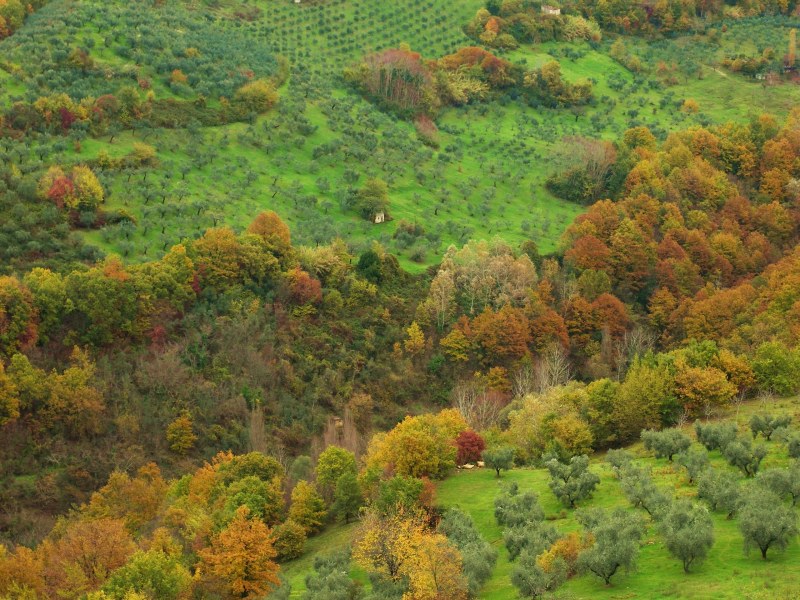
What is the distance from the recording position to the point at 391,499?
60781 mm

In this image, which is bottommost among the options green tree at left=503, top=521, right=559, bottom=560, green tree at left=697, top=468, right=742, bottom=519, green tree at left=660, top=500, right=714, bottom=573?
green tree at left=503, top=521, right=559, bottom=560

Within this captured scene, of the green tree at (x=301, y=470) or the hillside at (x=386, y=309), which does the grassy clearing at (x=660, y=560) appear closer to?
the hillside at (x=386, y=309)

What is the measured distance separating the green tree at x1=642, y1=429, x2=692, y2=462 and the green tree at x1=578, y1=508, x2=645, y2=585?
1570 cm

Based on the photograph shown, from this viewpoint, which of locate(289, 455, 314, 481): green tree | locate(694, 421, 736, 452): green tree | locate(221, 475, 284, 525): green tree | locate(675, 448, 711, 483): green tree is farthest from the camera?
locate(289, 455, 314, 481): green tree

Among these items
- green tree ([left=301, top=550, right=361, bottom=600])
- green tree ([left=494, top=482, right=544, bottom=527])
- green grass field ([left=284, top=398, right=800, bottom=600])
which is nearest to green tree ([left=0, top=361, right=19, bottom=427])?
green grass field ([left=284, top=398, right=800, bottom=600])

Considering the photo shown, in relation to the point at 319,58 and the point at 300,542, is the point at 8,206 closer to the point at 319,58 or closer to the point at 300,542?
the point at 300,542

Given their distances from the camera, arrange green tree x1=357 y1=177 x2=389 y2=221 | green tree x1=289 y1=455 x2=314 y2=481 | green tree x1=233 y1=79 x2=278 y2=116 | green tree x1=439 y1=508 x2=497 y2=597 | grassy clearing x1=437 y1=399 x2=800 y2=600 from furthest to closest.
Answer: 1. green tree x1=233 y1=79 x2=278 y2=116
2. green tree x1=357 y1=177 x2=389 y2=221
3. green tree x1=289 y1=455 x2=314 y2=481
4. green tree x1=439 y1=508 x2=497 y2=597
5. grassy clearing x1=437 y1=399 x2=800 y2=600

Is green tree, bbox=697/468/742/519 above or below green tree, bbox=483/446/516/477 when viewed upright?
above

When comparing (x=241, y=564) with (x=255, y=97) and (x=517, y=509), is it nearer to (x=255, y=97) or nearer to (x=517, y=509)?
(x=517, y=509)

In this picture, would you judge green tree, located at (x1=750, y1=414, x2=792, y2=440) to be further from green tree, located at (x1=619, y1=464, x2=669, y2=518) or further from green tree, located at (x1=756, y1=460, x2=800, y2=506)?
green tree, located at (x1=756, y1=460, x2=800, y2=506)

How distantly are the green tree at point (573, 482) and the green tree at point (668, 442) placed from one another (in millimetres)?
6035

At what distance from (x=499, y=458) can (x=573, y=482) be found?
7921mm

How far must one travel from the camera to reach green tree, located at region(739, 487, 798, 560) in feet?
149

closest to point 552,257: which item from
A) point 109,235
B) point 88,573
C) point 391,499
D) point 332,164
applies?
point 332,164
